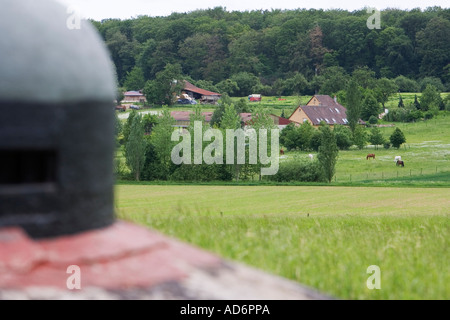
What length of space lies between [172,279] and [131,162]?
59.4m

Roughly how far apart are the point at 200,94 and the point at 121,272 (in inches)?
4928

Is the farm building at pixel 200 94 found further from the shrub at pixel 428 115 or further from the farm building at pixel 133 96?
the shrub at pixel 428 115

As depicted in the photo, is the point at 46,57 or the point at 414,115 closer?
the point at 46,57

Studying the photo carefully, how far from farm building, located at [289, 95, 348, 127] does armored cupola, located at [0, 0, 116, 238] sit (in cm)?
9955

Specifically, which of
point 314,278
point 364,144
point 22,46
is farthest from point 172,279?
point 364,144

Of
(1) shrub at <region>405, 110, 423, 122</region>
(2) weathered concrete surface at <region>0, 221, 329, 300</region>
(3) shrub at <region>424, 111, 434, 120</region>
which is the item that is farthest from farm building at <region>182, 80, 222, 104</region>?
(2) weathered concrete surface at <region>0, 221, 329, 300</region>

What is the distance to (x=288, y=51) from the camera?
145 metres

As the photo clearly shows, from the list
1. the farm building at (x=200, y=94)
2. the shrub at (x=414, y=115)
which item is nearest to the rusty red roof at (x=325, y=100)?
the farm building at (x=200, y=94)

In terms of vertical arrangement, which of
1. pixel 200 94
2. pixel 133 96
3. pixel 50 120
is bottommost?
pixel 133 96

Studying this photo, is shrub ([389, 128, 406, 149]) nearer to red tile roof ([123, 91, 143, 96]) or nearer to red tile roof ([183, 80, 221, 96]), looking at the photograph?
red tile roof ([183, 80, 221, 96])

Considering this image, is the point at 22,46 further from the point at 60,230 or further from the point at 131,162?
the point at 131,162

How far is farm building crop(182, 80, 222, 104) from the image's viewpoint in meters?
126
